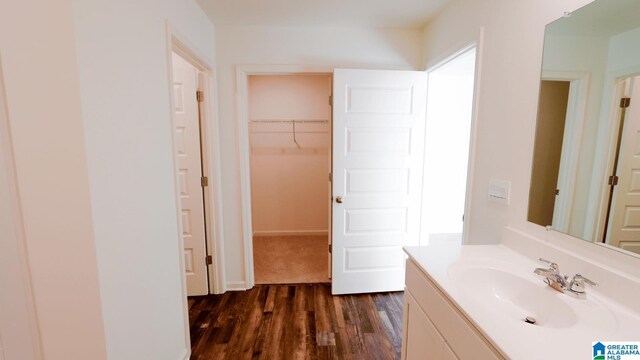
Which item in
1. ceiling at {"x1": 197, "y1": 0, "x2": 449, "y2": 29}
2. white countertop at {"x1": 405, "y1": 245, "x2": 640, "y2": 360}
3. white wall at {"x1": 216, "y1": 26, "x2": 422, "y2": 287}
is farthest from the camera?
white wall at {"x1": 216, "y1": 26, "x2": 422, "y2": 287}

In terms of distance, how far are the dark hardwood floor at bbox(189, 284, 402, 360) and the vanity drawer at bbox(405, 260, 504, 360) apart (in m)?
0.89

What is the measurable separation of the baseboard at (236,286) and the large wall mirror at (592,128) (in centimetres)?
234

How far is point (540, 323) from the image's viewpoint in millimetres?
923

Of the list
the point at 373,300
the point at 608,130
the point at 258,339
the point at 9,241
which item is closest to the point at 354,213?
the point at 373,300

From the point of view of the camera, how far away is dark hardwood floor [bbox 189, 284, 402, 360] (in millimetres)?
1751

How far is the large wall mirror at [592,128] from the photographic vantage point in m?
0.85

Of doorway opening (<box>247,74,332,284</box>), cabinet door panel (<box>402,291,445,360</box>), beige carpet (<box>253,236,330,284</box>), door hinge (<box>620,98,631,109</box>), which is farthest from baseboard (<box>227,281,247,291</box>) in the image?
Answer: door hinge (<box>620,98,631,109</box>)

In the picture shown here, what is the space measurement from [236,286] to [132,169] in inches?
68.7

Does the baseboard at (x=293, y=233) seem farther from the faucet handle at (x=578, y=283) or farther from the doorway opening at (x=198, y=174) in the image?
the faucet handle at (x=578, y=283)

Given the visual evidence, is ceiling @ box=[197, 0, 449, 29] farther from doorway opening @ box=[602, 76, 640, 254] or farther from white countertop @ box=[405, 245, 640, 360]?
white countertop @ box=[405, 245, 640, 360]

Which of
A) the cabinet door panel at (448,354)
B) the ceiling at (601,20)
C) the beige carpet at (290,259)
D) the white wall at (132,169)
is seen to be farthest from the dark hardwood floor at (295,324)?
the ceiling at (601,20)

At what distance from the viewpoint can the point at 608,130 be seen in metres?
0.90

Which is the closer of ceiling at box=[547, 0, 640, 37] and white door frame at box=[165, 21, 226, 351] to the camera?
ceiling at box=[547, 0, 640, 37]

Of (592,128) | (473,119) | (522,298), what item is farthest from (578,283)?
(473,119)
